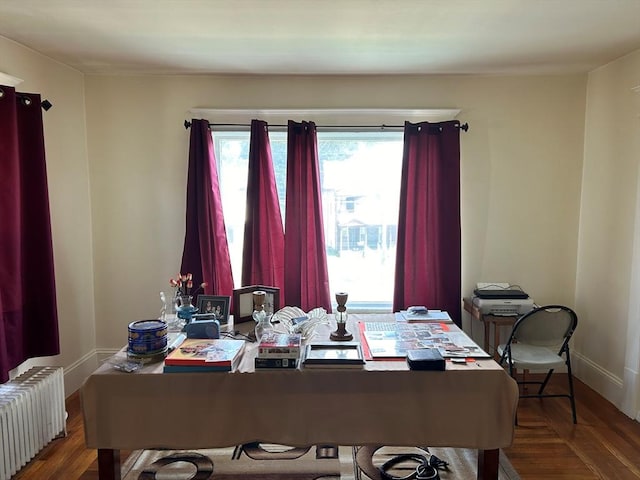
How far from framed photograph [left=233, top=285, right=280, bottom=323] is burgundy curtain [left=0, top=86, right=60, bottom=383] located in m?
1.27

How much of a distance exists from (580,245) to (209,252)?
304cm

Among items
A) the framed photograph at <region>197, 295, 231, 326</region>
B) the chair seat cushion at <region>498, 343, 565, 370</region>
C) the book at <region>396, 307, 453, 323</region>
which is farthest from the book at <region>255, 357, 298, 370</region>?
the chair seat cushion at <region>498, 343, 565, 370</region>

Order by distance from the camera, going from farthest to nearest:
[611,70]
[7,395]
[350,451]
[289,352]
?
[611,70], [350,451], [7,395], [289,352]

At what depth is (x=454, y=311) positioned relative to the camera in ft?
11.3

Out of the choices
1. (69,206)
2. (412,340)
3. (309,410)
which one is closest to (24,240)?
(69,206)

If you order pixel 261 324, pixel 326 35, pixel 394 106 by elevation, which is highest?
pixel 326 35

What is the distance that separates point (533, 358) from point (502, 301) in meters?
0.53

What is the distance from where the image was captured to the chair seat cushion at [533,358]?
9.16 ft

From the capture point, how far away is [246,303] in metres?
2.54

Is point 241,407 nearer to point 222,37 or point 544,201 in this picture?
point 222,37

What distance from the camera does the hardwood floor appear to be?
2373 millimetres

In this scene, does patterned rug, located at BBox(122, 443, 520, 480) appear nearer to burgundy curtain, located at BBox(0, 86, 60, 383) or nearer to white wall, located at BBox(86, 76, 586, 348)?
burgundy curtain, located at BBox(0, 86, 60, 383)

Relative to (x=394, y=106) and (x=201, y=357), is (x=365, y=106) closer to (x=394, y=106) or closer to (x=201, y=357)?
(x=394, y=106)

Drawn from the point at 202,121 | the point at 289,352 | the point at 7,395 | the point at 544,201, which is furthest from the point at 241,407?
the point at 544,201
